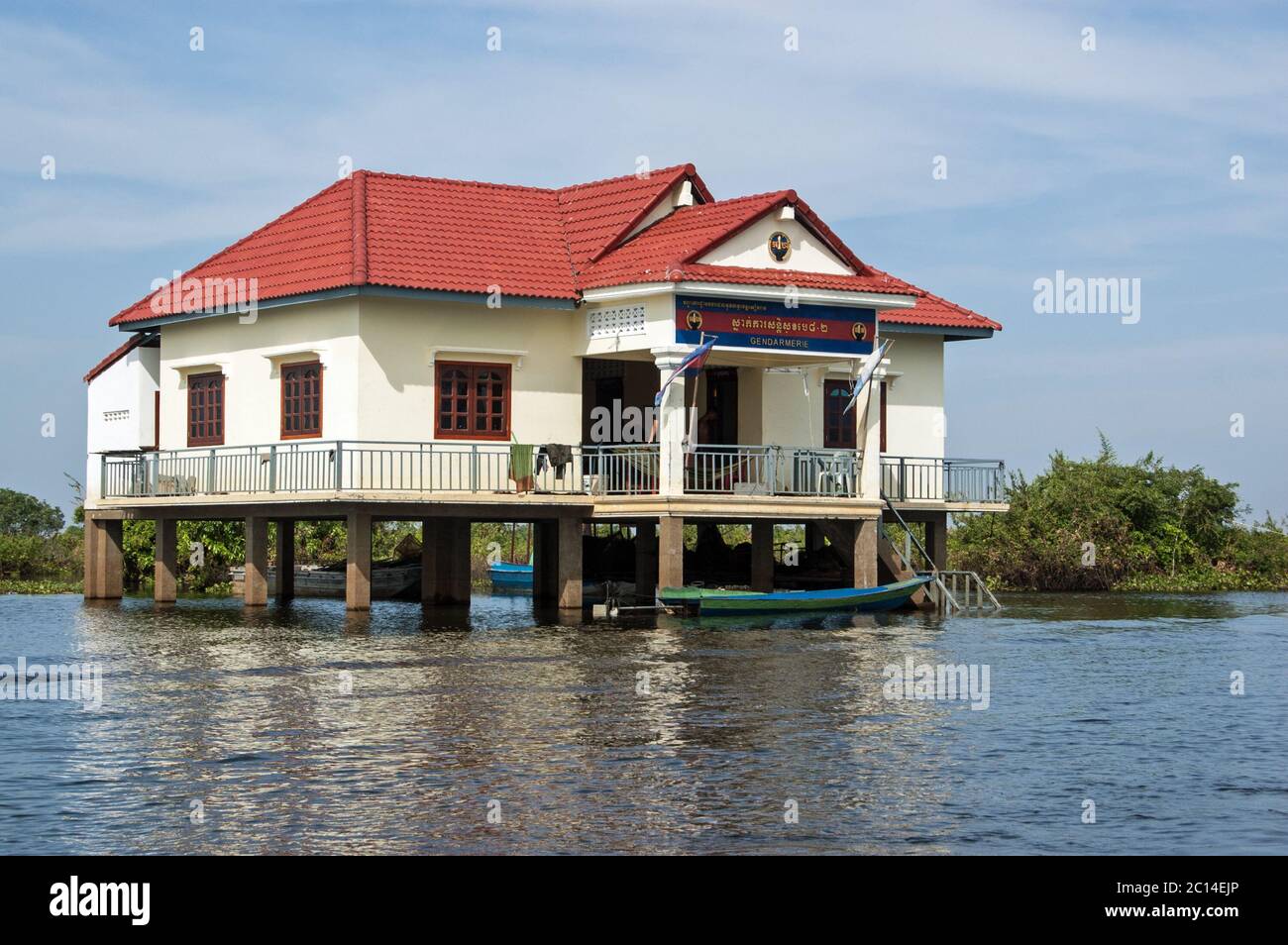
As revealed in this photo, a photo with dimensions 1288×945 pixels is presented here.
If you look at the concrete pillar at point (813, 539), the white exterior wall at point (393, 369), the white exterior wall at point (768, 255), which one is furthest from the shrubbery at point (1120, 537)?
the white exterior wall at point (768, 255)

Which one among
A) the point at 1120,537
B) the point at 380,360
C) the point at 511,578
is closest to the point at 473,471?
the point at 380,360

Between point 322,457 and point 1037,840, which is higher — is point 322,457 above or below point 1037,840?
above

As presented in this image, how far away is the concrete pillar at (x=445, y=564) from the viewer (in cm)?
3484

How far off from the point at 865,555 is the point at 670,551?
13.1ft

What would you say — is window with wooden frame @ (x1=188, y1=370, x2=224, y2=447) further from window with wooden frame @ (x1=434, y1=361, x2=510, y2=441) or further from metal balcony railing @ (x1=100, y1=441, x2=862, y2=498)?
window with wooden frame @ (x1=434, y1=361, x2=510, y2=441)

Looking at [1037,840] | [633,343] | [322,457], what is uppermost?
[633,343]

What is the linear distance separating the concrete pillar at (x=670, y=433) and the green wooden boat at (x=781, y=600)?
1829 millimetres

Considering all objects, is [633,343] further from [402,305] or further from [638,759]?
[638,759]

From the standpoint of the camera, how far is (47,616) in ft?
105

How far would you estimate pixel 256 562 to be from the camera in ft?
106

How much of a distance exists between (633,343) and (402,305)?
12.9 ft

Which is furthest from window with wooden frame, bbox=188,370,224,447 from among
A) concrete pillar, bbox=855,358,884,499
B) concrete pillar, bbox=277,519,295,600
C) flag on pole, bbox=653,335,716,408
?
concrete pillar, bbox=855,358,884,499

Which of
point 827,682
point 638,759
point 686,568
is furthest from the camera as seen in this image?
point 686,568
